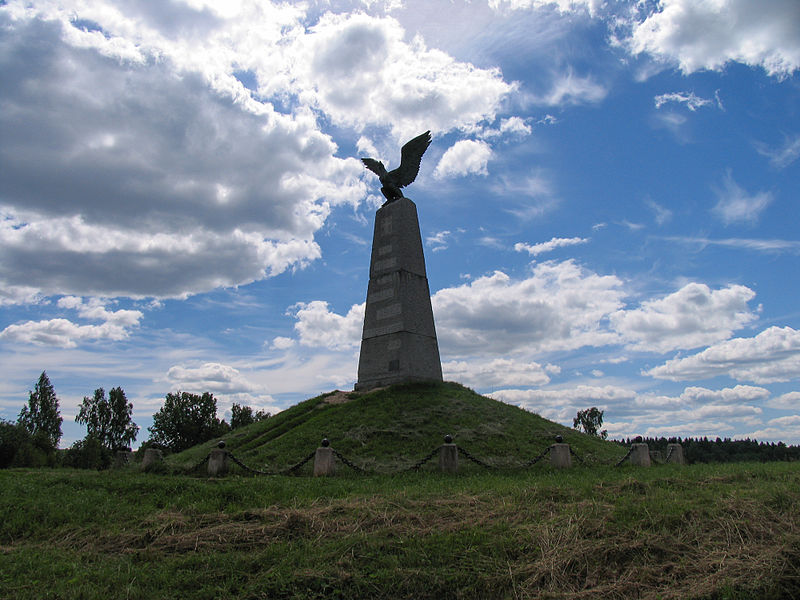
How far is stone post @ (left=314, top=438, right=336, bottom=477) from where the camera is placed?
45.8ft

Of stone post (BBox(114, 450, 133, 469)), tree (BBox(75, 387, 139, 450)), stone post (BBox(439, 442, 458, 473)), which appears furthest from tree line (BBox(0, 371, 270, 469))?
stone post (BBox(439, 442, 458, 473))

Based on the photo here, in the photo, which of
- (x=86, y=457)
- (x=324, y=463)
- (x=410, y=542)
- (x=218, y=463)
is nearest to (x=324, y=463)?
(x=324, y=463)

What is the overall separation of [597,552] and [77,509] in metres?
8.73

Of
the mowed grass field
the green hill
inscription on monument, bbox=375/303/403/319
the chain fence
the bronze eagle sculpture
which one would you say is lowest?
the mowed grass field

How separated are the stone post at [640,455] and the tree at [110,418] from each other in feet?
166

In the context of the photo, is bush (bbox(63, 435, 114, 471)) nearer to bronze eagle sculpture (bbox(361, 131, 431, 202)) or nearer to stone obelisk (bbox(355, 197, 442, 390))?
stone obelisk (bbox(355, 197, 442, 390))

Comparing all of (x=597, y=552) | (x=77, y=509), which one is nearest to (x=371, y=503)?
(x=597, y=552)

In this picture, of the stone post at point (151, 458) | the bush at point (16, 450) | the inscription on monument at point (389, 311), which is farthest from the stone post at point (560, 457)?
the bush at point (16, 450)

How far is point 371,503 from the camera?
923 cm

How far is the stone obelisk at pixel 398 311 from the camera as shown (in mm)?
22359

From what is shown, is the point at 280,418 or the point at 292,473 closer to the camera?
the point at 292,473

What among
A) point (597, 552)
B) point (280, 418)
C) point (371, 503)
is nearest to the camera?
point (597, 552)

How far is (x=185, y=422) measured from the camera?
47344mm

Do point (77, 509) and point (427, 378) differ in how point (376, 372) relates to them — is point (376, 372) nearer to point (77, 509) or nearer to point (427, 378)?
point (427, 378)
